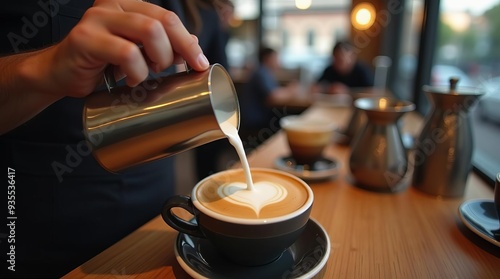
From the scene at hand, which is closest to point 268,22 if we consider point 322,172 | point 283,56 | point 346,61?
point 283,56

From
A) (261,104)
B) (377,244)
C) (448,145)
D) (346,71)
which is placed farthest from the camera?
(346,71)

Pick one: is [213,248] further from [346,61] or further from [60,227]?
[346,61]

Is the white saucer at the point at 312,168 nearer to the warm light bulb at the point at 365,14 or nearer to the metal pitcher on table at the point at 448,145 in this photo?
the metal pitcher on table at the point at 448,145

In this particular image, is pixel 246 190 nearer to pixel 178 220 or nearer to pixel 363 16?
pixel 178 220

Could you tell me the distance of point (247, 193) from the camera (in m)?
0.69

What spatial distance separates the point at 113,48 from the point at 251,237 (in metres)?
0.37

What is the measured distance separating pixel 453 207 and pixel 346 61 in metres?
3.28

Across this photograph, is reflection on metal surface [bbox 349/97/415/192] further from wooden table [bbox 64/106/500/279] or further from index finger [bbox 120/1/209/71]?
index finger [bbox 120/1/209/71]

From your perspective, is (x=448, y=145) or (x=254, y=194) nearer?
(x=254, y=194)

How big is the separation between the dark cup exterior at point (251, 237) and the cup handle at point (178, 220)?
31mm

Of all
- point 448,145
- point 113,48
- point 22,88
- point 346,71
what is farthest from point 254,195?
point 346,71

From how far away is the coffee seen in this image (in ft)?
2.02

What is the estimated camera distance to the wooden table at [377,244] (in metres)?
0.65

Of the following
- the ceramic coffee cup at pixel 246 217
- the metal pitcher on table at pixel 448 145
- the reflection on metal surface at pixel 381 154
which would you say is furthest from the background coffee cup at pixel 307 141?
the ceramic coffee cup at pixel 246 217
